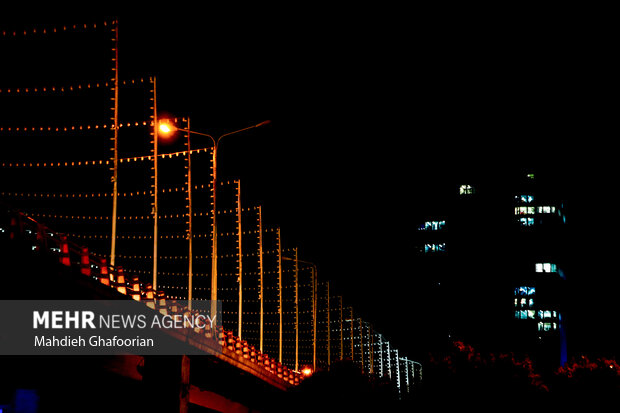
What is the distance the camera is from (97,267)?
28312mm

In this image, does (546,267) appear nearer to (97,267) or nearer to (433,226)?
(433,226)

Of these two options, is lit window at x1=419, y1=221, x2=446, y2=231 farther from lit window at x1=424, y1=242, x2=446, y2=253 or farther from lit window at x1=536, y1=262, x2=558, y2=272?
lit window at x1=536, y1=262, x2=558, y2=272

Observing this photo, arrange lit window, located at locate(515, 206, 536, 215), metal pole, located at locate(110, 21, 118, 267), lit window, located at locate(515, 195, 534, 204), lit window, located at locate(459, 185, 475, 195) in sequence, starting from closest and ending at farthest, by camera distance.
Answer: metal pole, located at locate(110, 21, 118, 267)
lit window, located at locate(515, 206, 536, 215)
lit window, located at locate(515, 195, 534, 204)
lit window, located at locate(459, 185, 475, 195)

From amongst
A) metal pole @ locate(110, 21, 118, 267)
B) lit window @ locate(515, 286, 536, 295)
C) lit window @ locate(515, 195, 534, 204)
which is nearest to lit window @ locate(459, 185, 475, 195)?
lit window @ locate(515, 195, 534, 204)

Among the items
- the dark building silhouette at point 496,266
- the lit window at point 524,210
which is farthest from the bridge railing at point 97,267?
the lit window at point 524,210

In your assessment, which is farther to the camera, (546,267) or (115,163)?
(546,267)

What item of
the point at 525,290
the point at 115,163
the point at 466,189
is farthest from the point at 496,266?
the point at 115,163

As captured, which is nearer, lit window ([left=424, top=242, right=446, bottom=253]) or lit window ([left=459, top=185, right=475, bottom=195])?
lit window ([left=424, top=242, right=446, bottom=253])

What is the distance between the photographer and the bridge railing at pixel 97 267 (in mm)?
18703

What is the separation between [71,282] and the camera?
21.3 m

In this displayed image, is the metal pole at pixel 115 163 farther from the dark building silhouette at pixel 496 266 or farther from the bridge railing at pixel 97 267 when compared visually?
the dark building silhouette at pixel 496 266

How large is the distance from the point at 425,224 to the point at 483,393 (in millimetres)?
125539

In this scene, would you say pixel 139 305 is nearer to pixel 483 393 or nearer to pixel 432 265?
pixel 483 393

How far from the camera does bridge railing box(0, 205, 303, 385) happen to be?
1870 cm
